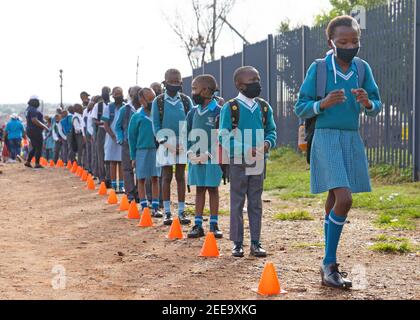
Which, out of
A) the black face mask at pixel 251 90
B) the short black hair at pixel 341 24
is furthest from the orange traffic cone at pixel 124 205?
the short black hair at pixel 341 24

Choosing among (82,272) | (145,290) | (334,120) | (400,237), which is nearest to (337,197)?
(334,120)

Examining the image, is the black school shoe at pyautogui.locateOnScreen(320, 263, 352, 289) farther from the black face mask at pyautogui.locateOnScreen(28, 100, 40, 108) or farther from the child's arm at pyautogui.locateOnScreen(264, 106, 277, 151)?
the black face mask at pyautogui.locateOnScreen(28, 100, 40, 108)

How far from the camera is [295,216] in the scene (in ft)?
34.8

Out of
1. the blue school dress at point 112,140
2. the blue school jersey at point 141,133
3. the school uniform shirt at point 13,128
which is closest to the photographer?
the blue school jersey at point 141,133

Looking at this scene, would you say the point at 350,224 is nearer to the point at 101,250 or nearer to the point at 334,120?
the point at 101,250

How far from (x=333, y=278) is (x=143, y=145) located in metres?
5.43

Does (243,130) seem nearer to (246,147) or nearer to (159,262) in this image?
(246,147)

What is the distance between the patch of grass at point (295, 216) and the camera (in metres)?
10.6

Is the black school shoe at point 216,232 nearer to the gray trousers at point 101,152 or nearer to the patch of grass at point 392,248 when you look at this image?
the patch of grass at point 392,248

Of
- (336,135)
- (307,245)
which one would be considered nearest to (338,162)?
(336,135)

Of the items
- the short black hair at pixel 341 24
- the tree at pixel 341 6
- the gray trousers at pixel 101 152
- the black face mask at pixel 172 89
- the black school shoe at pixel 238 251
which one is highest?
the tree at pixel 341 6

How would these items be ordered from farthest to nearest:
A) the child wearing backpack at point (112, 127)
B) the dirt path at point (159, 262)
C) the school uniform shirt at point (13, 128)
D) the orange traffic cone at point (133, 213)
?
the school uniform shirt at point (13, 128) → the child wearing backpack at point (112, 127) → the orange traffic cone at point (133, 213) → the dirt path at point (159, 262)

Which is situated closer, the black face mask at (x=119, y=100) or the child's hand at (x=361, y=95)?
the child's hand at (x=361, y=95)

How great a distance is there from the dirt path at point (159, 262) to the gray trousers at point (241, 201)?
0.28 m
